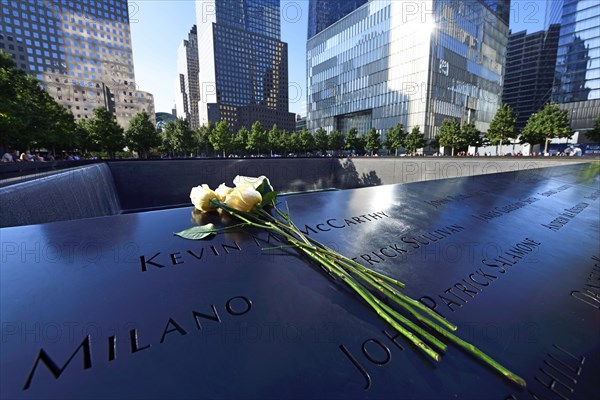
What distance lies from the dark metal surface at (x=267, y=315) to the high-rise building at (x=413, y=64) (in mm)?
53014

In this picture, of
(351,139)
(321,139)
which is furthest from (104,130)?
(351,139)

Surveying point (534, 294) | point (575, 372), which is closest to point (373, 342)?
point (575, 372)

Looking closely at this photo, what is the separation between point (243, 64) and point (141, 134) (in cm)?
7118

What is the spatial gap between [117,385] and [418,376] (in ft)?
2.69

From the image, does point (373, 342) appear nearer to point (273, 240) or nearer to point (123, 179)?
point (273, 240)

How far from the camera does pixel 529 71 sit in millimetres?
81062

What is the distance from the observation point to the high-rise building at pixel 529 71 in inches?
3022

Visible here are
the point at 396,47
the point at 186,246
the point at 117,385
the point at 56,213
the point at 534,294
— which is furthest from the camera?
the point at 396,47

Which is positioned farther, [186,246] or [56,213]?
[56,213]

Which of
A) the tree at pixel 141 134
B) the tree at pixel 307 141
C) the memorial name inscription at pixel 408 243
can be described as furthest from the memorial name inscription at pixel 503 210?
the tree at pixel 307 141

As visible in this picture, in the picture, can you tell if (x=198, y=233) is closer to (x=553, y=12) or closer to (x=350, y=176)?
(x=350, y=176)

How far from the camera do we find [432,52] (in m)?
46.0

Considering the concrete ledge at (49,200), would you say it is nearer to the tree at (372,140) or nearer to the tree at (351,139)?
the tree at (372,140)

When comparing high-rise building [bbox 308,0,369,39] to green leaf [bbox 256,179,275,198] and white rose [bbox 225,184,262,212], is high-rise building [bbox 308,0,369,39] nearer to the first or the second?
green leaf [bbox 256,179,275,198]
